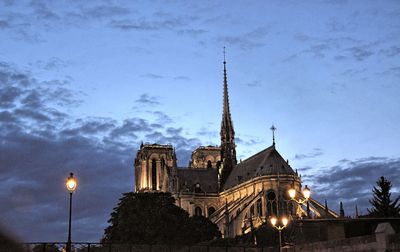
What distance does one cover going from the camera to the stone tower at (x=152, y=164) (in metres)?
144

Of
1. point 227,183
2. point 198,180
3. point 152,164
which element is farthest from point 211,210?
point 152,164

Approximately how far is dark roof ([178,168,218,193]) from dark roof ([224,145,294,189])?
13.9 ft

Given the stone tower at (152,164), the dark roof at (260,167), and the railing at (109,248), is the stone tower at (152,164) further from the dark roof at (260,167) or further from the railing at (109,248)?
the railing at (109,248)

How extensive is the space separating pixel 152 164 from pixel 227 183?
26.0 meters

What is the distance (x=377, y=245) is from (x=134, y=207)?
214ft

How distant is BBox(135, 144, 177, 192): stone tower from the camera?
143863mm

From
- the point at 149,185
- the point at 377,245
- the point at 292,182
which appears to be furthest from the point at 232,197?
the point at 377,245

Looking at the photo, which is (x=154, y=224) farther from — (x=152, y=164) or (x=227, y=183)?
(x=152, y=164)

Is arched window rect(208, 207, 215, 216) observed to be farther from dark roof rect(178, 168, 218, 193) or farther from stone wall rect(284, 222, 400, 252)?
stone wall rect(284, 222, 400, 252)

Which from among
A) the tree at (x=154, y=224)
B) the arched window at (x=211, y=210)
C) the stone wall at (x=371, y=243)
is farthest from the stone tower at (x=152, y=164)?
the stone wall at (x=371, y=243)

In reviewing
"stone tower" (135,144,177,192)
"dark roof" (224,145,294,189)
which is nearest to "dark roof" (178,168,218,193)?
"dark roof" (224,145,294,189)

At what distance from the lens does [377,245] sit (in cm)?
3250

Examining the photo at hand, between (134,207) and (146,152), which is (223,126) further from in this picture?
(134,207)

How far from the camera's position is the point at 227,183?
12644 centimetres
